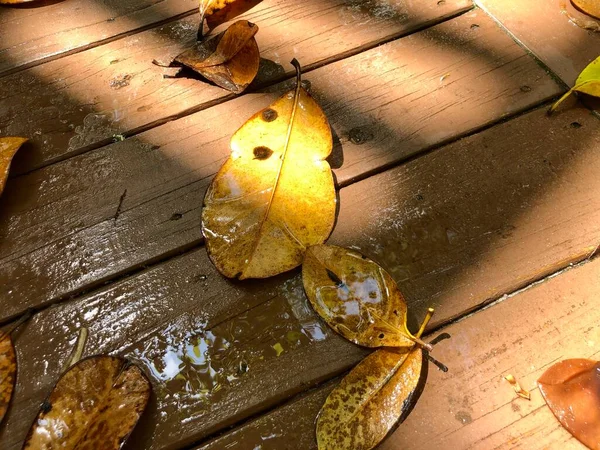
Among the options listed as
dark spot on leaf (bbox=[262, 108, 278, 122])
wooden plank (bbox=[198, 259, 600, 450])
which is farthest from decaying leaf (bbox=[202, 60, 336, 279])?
wooden plank (bbox=[198, 259, 600, 450])

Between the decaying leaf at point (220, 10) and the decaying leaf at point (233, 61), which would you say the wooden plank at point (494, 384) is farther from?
the decaying leaf at point (220, 10)

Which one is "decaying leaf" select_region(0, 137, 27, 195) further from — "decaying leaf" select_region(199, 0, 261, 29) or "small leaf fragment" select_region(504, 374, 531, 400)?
"small leaf fragment" select_region(504, 374, 531, 400)

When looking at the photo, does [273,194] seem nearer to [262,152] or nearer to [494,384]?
[262,152]

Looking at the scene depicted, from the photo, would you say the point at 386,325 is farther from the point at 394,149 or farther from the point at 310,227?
the point at 394,149

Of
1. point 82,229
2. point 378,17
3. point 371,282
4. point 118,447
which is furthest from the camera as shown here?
point 378,17

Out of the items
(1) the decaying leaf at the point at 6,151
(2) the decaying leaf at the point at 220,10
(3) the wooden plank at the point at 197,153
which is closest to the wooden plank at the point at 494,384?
(3) the wooden plank at the point at 197,153

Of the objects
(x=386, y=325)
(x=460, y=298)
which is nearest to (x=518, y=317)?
(x=460, y=298)
